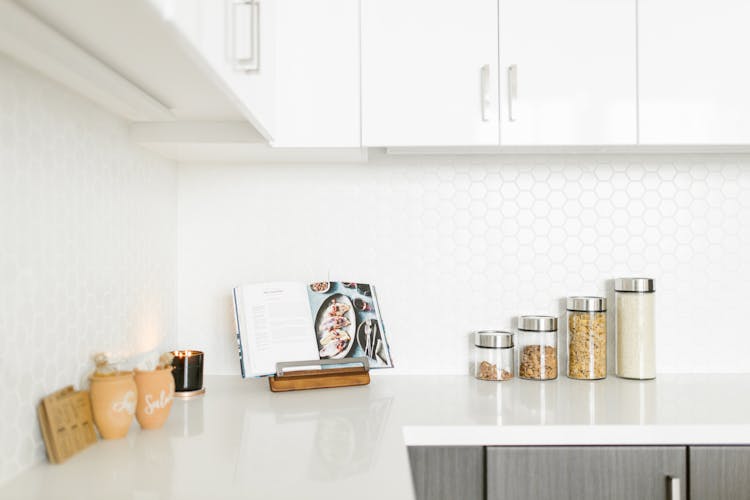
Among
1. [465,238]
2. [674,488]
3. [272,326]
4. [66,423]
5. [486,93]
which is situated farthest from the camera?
[465,238]

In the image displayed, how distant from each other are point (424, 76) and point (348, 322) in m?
0.75

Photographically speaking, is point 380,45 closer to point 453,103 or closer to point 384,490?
point 453,103

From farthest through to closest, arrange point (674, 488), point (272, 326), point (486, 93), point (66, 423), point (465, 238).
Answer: point (465, 238) < point (272, 326) < point (486, 93) < point (674, 488) < point (66, 423)

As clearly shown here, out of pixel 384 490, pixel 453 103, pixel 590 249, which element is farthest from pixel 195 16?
pixel 590 249

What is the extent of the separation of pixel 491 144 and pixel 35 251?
1133mm

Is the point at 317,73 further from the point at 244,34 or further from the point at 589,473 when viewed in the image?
the point at 589,473

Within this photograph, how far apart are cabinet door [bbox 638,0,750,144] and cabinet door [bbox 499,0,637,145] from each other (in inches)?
2.0

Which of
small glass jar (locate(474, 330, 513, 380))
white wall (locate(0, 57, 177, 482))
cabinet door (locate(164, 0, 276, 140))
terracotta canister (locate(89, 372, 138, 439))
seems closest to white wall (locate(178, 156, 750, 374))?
small glass jar (locate(474, 330, 513, 380))

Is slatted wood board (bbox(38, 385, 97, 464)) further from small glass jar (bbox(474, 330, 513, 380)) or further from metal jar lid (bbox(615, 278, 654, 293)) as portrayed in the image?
metal jar lid (bbox(615, 278, 654, 293))

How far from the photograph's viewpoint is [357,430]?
1373mm

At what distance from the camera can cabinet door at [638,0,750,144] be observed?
171cm

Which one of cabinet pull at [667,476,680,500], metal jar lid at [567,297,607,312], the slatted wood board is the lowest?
cabinet pull at [667,476,680,500]

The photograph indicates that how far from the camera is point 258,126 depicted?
1502mm

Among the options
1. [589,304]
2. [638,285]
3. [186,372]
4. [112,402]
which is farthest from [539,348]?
[112,402]
